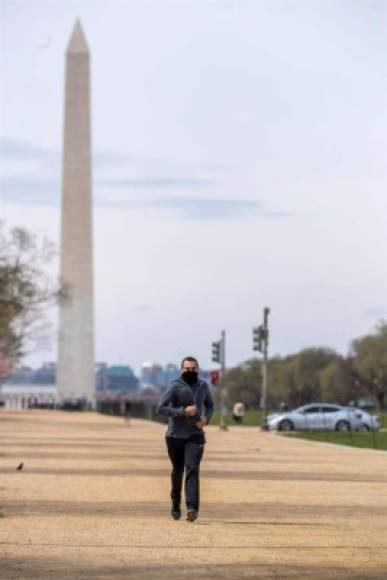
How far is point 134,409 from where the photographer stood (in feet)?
298

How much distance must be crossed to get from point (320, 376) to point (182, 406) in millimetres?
118765

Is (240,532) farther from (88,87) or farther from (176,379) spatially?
(88,87)

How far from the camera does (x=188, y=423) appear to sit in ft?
56.5

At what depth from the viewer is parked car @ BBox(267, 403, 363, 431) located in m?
57.3

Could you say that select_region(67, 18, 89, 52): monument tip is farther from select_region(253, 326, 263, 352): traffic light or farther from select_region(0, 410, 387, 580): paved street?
select_region(0, 410, 387, 580): paved street

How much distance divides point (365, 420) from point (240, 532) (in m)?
41.2

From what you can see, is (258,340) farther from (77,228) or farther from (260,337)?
(77,228)

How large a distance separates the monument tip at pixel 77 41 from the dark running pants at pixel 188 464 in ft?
255

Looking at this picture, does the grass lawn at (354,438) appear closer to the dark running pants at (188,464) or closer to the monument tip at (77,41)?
the dark running pants at (188,464)

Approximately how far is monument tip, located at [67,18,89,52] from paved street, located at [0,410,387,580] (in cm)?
6303

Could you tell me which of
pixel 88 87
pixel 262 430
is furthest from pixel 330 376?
pixel 262 430

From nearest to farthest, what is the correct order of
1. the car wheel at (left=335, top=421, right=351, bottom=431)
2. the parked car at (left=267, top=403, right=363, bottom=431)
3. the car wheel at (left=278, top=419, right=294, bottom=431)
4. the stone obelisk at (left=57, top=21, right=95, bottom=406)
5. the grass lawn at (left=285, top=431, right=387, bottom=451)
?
the grass lawn at (left=285, top=431, right=387, bottom=451) < the parked car at (left=267, top=403, right=363, bottom=431) < the car wheel at (left=335, top=421, right=351, bottom=431) < the car wheel at (left=278, top=419, right=294, bottom=431) < the stone obelisk at (left=57, top=21, right=95, bottom=406)

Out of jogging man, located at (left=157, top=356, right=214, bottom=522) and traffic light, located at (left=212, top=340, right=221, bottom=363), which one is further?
traffic light, located at (left=212, top=340, right=221, bottom=363)

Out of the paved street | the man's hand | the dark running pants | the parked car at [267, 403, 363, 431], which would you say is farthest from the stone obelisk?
the man's hand
